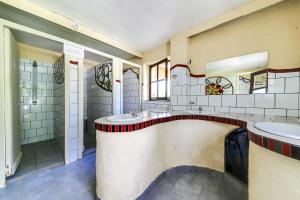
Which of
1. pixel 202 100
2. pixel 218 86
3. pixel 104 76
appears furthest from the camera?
pixel 104 76

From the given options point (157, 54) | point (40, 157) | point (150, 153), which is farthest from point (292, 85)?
point (40, 157)

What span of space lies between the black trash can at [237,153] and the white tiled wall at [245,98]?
415 millimetres

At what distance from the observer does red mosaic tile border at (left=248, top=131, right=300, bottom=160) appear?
0.51 m

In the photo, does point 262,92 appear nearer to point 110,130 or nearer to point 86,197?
point 110,130

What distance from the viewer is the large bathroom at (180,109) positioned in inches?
37.5

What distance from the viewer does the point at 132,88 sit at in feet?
9.37

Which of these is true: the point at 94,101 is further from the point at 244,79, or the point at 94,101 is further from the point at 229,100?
the point at 244,79

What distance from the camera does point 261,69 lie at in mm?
1359

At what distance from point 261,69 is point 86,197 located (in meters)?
2.15

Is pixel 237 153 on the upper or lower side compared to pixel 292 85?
lower

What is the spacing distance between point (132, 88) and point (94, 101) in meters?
0.91

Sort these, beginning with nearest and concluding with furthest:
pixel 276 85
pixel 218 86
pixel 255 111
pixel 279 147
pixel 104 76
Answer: pixel 279 147, pixel 276 85, pixel 255 111, pixel 218 86, pixel 104 76

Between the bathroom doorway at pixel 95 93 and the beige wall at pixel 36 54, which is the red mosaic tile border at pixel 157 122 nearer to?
the bathroom doorway at pixel 95 93

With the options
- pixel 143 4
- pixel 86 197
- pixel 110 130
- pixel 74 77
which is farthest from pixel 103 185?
pixel 143 4
